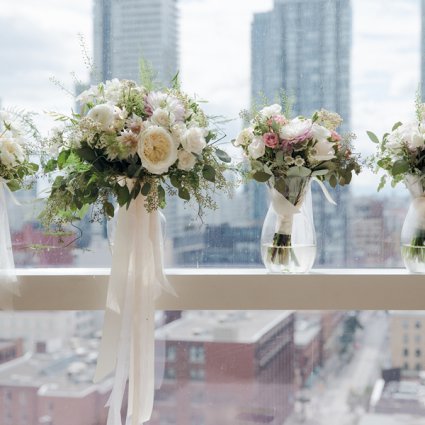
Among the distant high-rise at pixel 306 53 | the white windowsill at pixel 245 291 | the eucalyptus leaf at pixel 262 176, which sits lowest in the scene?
the white windowsill at pixel 245 291

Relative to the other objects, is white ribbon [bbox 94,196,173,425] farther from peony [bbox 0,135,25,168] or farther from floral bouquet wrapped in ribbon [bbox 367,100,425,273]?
floral bouquet wrapped in ribbon [bbox 367,100,425,273]

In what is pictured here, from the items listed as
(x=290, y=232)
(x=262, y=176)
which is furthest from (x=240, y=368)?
(x=262, y=176)

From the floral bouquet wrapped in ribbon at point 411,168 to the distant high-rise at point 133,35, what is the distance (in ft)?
2.57

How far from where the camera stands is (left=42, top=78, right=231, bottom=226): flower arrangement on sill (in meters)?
1.80

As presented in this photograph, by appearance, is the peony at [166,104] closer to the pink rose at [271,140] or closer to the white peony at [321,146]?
the pink rose at [271,140]

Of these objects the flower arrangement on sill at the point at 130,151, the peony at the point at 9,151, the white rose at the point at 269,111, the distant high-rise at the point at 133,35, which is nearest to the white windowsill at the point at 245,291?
the flower arrangement on sill at the point at 130,151

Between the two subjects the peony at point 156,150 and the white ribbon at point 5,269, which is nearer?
the peony at point 156,150

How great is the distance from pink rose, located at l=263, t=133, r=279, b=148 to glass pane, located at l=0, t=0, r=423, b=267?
1.61 feet

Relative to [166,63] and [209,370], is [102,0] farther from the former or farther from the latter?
[209,370]

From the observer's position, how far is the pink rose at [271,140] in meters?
1.92

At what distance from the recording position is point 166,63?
2412mm

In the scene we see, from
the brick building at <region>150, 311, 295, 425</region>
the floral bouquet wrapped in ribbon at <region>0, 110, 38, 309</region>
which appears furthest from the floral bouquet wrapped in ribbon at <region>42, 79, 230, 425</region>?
the brick building at <region>150, 311, 295, 425</region>

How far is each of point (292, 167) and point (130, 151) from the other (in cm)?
45

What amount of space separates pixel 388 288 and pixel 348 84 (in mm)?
756
